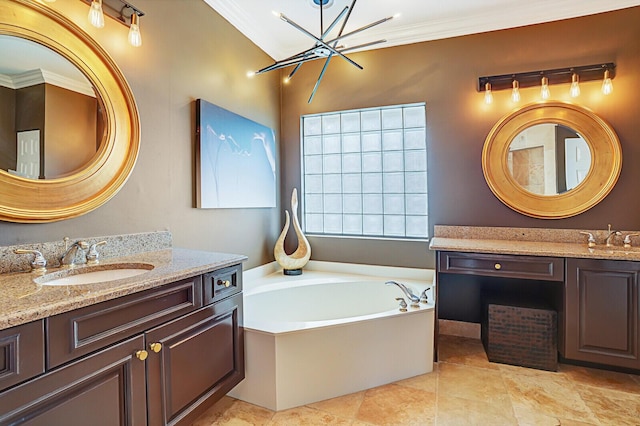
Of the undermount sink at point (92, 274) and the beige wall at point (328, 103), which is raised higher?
the beige wall at point (328, 103)

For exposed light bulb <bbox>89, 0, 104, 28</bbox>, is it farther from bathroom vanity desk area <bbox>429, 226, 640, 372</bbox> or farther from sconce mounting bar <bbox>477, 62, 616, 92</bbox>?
sconce mounting bar <bbox>477, 62, 616, 92</bbox>

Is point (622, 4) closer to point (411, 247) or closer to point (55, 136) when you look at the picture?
point (411, 247)

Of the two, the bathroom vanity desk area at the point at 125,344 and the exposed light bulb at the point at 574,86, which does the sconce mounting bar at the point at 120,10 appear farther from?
the exposed light bulb at the point at 574,86

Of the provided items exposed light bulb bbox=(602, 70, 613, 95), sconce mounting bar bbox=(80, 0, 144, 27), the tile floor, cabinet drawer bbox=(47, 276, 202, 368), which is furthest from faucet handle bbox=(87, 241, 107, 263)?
exposed light bulb bbox=(602, 70, 613, 95)

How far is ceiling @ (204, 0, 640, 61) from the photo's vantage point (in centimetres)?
253

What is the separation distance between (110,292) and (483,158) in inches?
109

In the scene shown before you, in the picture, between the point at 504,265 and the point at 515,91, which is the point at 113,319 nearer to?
the point at 504,265

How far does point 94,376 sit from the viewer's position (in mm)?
1123

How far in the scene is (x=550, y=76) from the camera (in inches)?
101

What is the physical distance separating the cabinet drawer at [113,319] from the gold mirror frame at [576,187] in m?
2.48

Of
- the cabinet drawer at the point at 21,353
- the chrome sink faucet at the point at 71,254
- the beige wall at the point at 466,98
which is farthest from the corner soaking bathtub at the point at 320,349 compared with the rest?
the cabinet drawer at the point at 21,353

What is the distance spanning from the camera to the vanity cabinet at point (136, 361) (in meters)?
1.00

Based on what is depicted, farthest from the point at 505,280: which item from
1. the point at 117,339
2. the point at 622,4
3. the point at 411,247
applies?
the point at 117,339

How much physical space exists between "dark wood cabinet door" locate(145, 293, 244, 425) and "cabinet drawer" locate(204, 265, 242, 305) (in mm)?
39
